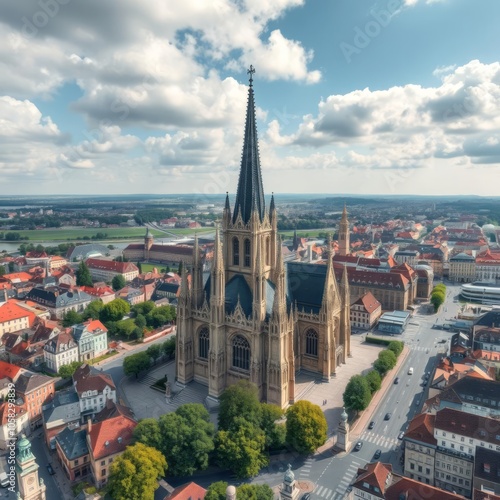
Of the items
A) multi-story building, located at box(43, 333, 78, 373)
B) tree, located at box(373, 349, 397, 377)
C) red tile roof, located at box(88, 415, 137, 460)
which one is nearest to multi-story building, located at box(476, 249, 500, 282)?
tree, located at box(373, 349, 397, 377)

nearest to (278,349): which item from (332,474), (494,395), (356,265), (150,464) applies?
(332,474)

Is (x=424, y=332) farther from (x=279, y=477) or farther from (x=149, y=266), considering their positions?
(x=149, y=266)

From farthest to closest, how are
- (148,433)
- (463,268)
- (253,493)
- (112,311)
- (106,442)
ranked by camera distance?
(463,268)
(112,311)
(106,442)
(148,433)
(253,493)

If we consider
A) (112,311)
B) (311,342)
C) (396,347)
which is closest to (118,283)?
(112,311)

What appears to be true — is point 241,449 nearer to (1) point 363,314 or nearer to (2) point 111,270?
(1) point 363,314

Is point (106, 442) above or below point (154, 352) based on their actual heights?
below
